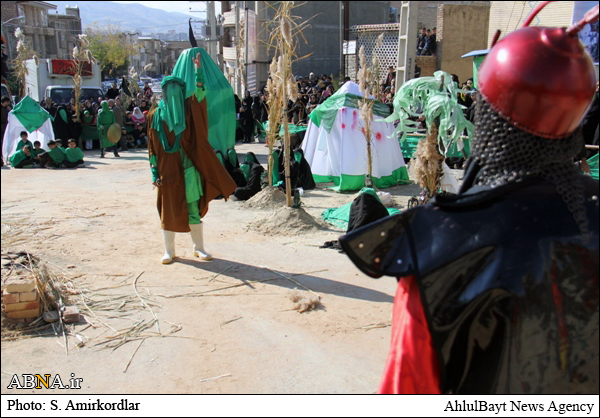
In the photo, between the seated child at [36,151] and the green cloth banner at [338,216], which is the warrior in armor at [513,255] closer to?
the green cloth banner at [338,216]

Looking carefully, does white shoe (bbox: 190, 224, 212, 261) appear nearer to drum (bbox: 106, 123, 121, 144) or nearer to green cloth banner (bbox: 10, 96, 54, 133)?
drum (bbox: 106, 123, 121, 144)

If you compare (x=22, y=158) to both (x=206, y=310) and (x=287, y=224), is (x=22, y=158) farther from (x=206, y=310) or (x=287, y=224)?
(x=206, y=310)

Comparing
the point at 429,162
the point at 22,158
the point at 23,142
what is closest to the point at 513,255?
the point at 429,162

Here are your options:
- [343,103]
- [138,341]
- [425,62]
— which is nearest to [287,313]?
[138,341]

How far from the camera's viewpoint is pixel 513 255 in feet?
3.93

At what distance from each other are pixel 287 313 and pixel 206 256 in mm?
1567

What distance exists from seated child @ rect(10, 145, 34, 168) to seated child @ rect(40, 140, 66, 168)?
363 millimetres

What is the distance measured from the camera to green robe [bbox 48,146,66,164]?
11812mm

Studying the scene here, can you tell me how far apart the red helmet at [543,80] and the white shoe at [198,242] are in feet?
15.6

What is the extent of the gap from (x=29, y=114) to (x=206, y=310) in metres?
10.1

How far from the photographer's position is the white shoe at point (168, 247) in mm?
5691

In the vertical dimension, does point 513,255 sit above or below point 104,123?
above

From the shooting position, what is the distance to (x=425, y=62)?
60.6 feet

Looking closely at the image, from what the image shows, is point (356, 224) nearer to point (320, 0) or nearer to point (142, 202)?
point (142, 202)
